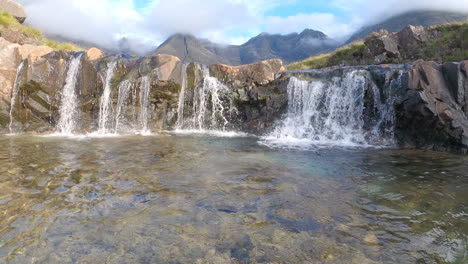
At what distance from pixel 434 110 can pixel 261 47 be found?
7886 cm

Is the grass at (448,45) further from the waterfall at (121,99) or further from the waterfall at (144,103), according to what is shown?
the waterfall at (121,99)

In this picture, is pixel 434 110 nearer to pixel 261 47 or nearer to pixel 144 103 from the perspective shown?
pixel 144 103

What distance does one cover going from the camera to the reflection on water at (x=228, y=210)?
11.5ft

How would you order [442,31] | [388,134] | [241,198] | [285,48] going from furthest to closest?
[285,48]
[442,31]
[388,134]
[241,198]

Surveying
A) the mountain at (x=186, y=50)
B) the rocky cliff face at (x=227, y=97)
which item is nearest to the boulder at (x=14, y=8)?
the rocky cliff face at (x=227, y=97)

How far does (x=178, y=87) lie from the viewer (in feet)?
49.9

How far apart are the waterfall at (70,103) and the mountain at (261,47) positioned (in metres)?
54.1

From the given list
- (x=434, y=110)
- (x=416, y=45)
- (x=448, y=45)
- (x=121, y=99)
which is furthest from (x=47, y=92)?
(x=448, y=45)

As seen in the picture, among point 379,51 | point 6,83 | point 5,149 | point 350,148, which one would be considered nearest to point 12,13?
point 6,83

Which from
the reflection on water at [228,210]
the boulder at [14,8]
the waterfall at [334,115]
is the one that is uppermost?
the boulder at [14,8]

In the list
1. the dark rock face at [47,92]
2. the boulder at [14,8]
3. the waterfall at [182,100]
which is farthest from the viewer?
the boulder at [14,8]

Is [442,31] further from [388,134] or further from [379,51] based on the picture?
[388,134]

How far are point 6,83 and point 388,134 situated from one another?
16438mm

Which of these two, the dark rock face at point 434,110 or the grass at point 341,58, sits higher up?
the grass at point 341,58
